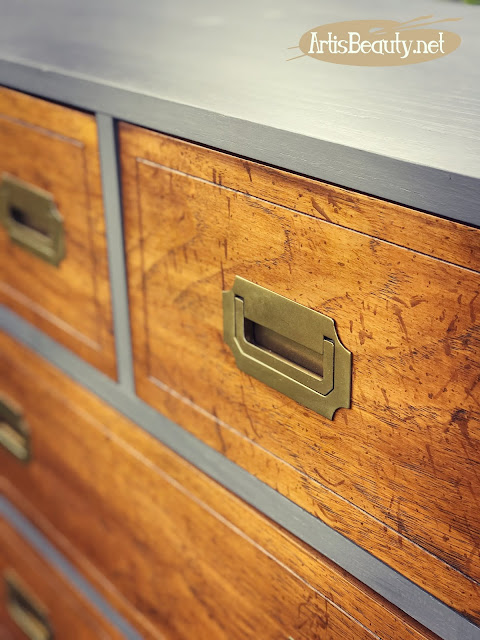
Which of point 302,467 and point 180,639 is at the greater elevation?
point 302,467

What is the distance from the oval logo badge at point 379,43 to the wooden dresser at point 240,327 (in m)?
0.02

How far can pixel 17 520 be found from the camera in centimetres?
83

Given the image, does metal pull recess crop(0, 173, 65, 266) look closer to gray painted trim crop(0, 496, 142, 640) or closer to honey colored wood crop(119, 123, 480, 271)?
honey colored wood crop(119, 123, 480, 271)

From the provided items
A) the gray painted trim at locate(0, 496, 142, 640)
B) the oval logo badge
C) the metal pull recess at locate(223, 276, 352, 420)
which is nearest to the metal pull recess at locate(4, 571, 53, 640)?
the gray painted trim at locate(0, 496, 142, 640)

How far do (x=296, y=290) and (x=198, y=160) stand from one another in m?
0.10

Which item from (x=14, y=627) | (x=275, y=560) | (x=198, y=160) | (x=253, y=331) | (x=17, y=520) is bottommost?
(x=14, y=627)

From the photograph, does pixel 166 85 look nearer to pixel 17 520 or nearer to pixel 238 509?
pixel 238 509

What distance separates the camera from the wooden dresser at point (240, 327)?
0.32 meters

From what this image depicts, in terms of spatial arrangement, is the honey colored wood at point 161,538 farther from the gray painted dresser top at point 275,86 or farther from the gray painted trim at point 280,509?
the gray painted dresser top at point 275,86

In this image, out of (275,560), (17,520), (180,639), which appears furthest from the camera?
(17,520)

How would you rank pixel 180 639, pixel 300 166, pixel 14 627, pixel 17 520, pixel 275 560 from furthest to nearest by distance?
1. pixel 14 627
2. pixel 17 520
3. pixel 180 639
4. pixel 275 560
5. pixel 300 166

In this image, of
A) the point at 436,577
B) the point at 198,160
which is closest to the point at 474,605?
the point at 436,577

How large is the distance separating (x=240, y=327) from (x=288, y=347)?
0.03 metres

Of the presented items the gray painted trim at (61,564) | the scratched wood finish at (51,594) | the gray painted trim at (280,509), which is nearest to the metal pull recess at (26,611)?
the scratched wood finish at (51,594)
